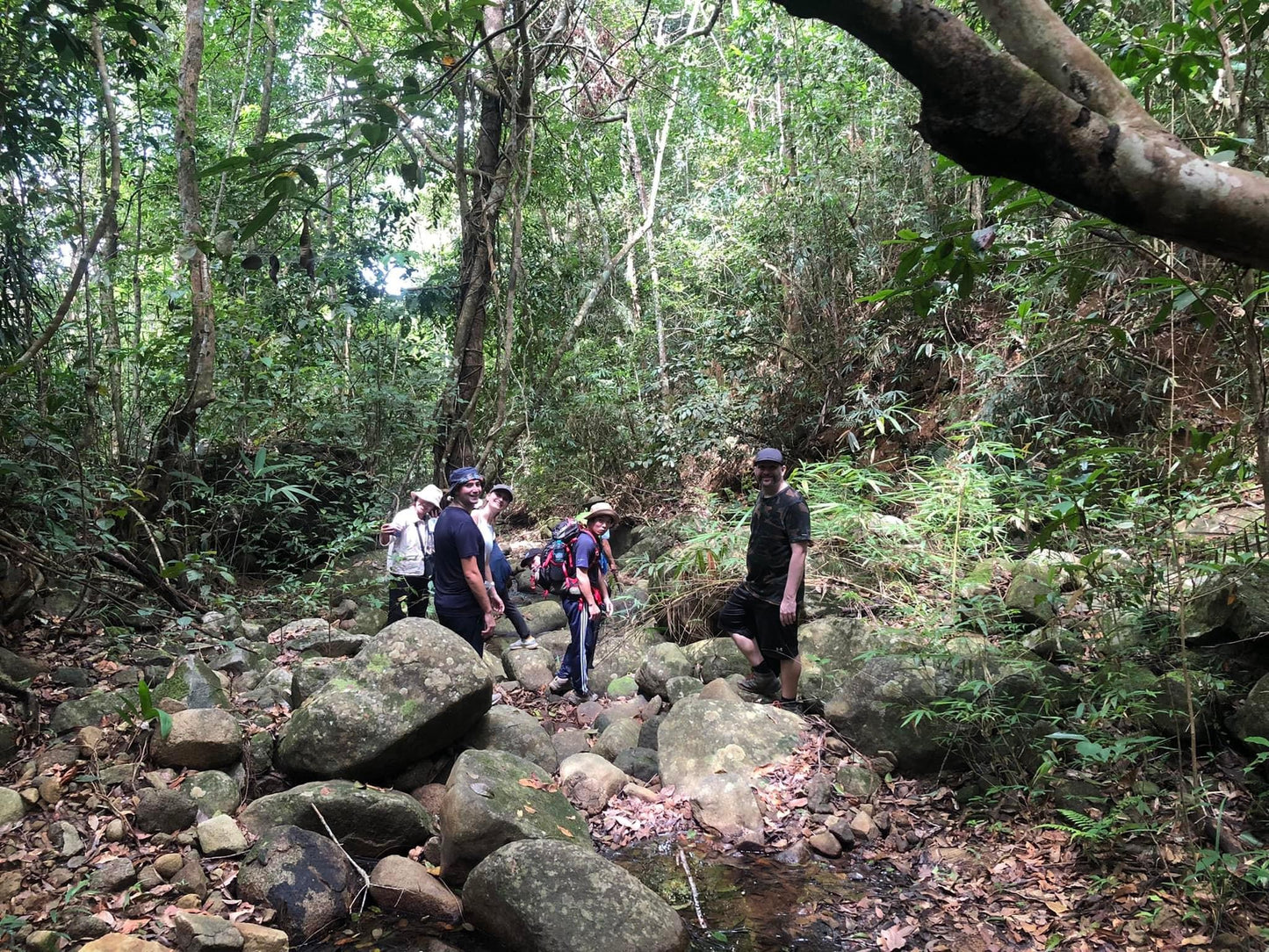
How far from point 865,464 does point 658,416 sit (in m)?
3.40

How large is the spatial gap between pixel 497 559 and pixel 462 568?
1319 mm

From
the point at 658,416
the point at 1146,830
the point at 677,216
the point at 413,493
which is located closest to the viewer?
the point at 1146,830

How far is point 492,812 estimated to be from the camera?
4.20 meters


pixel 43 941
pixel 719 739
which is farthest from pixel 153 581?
pixel 719 739

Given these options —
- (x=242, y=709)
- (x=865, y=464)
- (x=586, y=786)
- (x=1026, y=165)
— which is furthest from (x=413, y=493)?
(x=1026, y=165)

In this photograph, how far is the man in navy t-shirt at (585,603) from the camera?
6621mm

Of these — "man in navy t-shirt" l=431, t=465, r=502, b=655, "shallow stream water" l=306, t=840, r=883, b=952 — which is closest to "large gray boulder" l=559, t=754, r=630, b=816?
"shallow stream water" l=306, t=840, r=883, b=952

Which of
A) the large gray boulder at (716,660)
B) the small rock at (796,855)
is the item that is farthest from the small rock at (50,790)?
the large gray boulder at (716,660)

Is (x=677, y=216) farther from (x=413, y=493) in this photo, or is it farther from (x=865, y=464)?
(x=413, y=493)

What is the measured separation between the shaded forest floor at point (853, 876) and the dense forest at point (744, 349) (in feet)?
0.18

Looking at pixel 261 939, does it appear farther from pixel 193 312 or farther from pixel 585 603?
pixel 193 312

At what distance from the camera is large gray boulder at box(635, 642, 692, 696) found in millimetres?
6707

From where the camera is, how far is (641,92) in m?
11.9

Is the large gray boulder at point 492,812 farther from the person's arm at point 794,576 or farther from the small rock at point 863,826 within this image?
the person's arm at point 794,576
